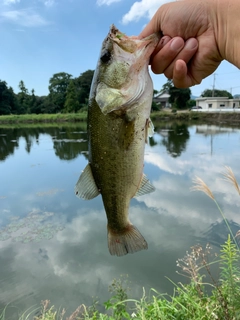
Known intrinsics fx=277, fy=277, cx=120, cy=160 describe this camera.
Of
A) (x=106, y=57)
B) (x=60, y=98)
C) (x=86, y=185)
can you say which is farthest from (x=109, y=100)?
(x=60, y=98)

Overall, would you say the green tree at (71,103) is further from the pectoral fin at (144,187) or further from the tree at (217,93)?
the pectoral fin at (144,187)

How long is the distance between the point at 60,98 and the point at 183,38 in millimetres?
57170

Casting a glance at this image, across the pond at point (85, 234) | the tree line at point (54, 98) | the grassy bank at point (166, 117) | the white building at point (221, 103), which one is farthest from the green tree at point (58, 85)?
the pond at point (85, 234)

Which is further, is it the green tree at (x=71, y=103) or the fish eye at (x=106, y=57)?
the green tree at (x=71, y=103)

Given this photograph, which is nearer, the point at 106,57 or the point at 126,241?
the point at 106,57

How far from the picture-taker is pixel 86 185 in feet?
5.44

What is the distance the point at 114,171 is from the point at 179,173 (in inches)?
349

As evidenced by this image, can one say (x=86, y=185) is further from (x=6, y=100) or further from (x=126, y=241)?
(x=6, y=100)

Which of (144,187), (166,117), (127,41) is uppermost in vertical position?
(127,41)

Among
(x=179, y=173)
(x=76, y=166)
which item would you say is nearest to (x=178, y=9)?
(x=179, y=173)

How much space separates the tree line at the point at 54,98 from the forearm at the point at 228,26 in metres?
45.8

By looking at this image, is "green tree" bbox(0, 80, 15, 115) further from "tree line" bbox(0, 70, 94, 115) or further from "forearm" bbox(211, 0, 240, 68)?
"forearm" bbox(211, 0, 240, 68)

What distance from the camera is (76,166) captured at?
39.3ft

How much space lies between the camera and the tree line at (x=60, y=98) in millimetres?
46531
